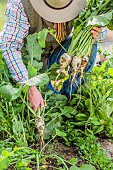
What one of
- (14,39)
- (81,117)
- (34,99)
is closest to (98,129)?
(81,117)

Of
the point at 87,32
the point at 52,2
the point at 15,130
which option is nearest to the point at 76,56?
the point at 87,32

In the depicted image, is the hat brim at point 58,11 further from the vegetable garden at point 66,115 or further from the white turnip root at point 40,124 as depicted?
the white turnip root at point 40,124

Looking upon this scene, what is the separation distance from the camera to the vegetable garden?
189 cm

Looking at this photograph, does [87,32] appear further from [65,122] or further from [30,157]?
[30,157]

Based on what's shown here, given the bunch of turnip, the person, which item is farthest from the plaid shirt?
the bunch of turnip

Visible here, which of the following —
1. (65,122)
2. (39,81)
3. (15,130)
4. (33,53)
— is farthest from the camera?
(65,122)

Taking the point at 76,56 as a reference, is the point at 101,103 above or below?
below

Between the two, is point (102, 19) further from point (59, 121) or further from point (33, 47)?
point (59, 121)

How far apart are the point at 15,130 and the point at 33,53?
36 centimetres

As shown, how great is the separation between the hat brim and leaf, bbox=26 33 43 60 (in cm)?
14

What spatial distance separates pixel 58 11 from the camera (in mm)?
2068

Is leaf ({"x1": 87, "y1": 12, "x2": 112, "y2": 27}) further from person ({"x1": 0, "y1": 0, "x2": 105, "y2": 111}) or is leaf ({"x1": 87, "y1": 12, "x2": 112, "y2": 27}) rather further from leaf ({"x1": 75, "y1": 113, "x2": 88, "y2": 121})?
leaf ({"x1": 75, "y1": 113, "x2": 88, "y2": 121})

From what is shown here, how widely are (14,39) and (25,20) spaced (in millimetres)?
106

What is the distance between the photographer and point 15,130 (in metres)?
1.90
